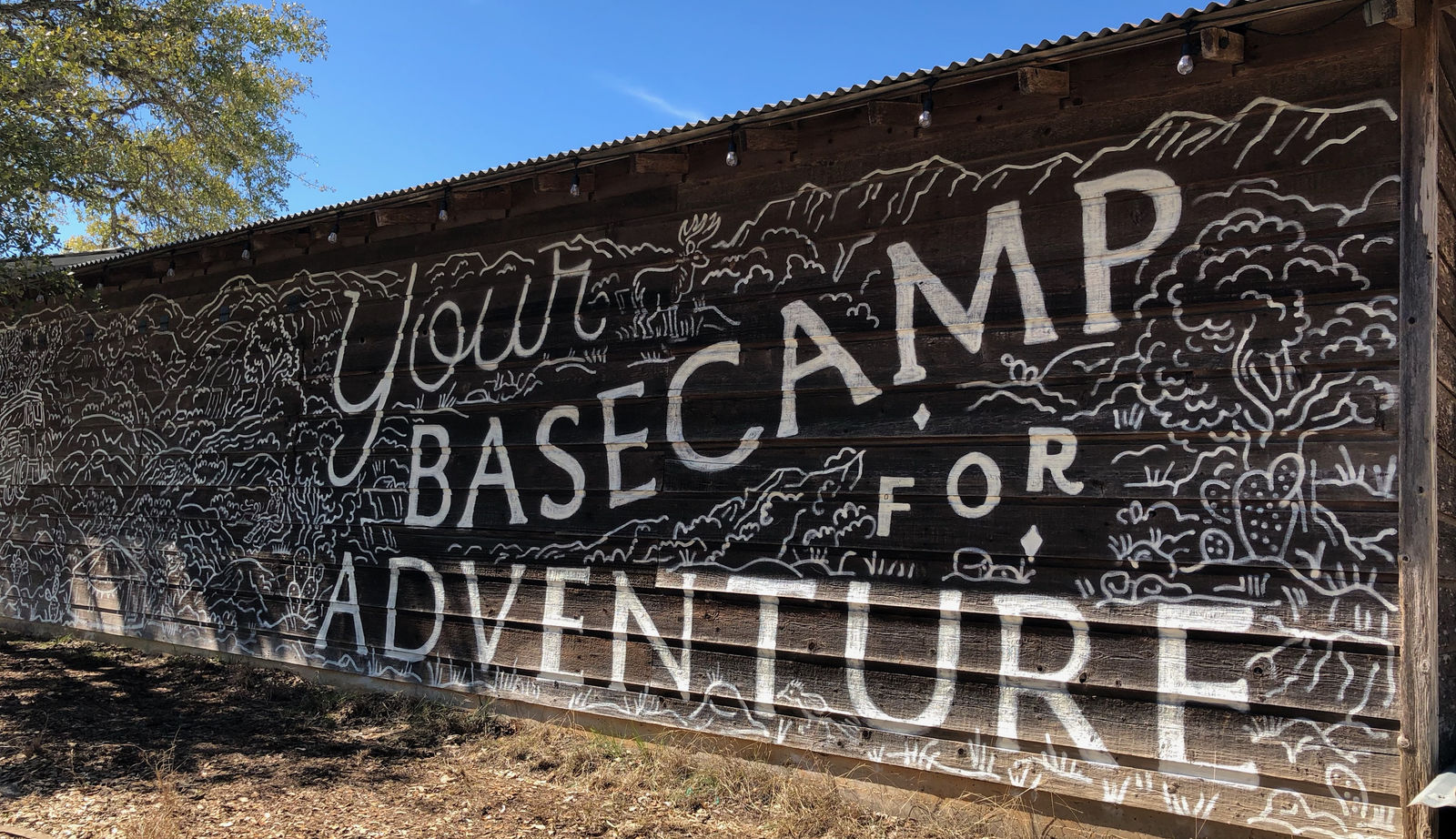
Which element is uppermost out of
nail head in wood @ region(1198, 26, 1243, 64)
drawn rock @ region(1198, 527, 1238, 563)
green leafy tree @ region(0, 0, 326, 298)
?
green leafy tree @ region(0, 0, 326, 298)

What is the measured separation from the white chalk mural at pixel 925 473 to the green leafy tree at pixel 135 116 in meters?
2.80

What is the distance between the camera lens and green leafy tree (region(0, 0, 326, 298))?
799 centimetres

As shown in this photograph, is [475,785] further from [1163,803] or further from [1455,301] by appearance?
[1455,301]

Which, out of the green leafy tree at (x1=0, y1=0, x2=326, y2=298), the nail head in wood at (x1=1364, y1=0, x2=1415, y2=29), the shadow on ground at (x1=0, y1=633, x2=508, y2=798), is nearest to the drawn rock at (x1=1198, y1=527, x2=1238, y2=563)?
the nail head in wood at (x1=1364, y1=0, x2=1415, y2=29)

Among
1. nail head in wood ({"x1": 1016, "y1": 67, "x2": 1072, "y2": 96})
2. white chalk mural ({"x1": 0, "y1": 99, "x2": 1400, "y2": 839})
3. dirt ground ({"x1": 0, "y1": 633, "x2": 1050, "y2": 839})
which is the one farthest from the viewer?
dirt ground ({"x1": 0, "y1": 633, "x2": 1050, "y2": 839})

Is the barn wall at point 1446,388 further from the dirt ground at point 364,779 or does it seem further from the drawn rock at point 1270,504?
the dirt ground at point 364,779

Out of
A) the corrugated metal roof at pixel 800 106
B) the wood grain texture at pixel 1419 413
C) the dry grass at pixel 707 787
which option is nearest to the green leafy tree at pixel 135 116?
the corrugated metal roof at pixel 800 106

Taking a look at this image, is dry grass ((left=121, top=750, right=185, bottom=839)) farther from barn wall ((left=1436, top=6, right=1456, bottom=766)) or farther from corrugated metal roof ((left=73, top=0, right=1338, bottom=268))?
barn wall ((left=1436, top=6, right=1456, bottom=766))

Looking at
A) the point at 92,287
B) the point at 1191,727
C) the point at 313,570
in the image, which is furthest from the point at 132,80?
the point at 1191,727

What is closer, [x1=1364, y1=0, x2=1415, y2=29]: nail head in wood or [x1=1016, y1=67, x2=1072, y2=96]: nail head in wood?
[x1=1364, y1=0, x2=1415, y2=29]: nail head in wood

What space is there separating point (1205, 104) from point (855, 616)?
2.86m

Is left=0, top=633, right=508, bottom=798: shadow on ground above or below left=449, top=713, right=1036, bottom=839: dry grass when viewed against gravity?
below

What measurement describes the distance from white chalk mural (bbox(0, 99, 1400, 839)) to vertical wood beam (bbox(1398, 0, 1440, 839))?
0.18ft

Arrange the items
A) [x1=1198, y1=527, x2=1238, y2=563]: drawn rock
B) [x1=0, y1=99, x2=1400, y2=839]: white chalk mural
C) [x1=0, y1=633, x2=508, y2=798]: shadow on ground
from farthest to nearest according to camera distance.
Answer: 1. [x1=0, y1=633, x2=508, y2=798]: shadow on ground
2. [x1=1198, y1=527, x2=1238, y2=563]: drawn rock
3. [x1=0, y1=99, x2=1400, y2=839]: white chalk mural
